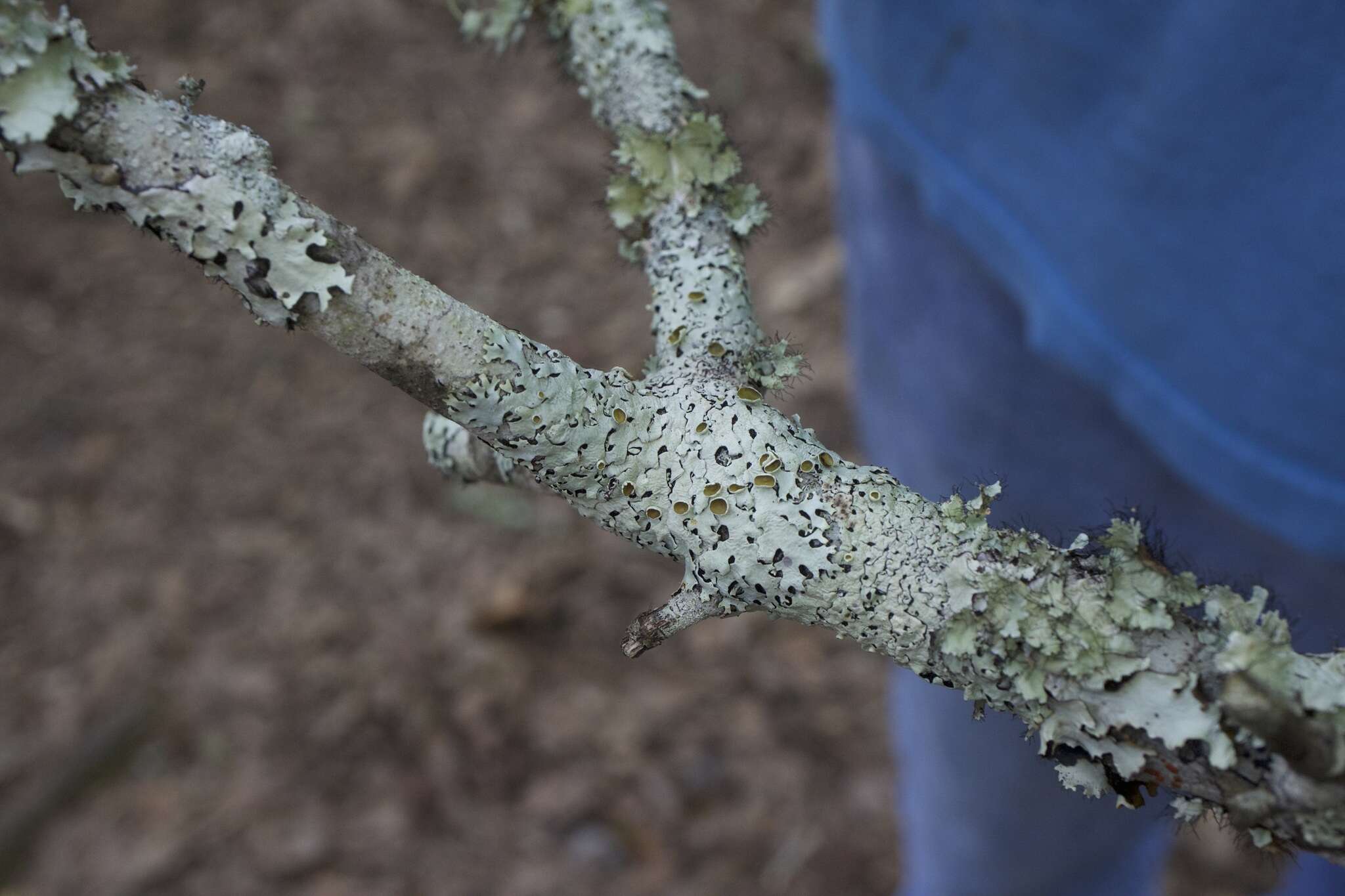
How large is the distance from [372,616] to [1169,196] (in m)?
1.69

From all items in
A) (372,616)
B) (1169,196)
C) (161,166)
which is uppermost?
(372,616)

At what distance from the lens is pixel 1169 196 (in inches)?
37.1

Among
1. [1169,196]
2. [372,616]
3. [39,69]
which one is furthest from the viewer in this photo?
[372,616]

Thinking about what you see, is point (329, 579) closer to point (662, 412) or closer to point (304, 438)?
point (304, 438)

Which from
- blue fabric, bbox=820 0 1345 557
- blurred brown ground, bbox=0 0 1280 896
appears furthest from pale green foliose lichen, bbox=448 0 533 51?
blurred brown ground, bbox=0 0 1280 896

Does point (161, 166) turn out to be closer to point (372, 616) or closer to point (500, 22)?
point (500, 22)

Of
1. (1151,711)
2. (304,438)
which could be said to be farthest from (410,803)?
(1151,711)

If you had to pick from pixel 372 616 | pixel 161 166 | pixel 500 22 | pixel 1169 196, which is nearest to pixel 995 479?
pixel 1169 196

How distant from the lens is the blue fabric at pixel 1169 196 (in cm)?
84

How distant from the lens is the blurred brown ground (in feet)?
6.18

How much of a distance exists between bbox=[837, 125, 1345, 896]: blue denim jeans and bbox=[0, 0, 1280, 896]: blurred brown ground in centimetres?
50

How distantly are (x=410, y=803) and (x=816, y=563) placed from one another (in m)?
1.60

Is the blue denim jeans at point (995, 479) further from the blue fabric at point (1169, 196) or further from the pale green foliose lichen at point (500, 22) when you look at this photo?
the pale green foliose lichen at point (500, 22)

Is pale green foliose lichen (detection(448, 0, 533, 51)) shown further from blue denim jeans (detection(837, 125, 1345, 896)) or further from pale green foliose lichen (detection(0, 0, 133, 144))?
blue denim jeans (detection(837, 125, 1345, 896))
